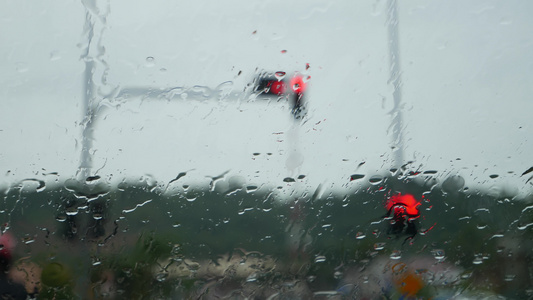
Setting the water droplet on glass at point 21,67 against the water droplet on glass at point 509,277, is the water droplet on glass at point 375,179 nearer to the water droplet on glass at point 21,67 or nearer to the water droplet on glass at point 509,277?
the water droplet on glass at point 509,277

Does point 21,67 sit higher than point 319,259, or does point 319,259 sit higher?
point 21,67

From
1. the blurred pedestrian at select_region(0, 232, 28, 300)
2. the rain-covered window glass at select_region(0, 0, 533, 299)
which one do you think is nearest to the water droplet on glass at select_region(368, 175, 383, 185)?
the rain-covered window glass at select_region(0, 0, 533, 299)

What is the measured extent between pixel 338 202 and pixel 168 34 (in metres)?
1.03

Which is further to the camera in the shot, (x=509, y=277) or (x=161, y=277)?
(x=509, y=277)

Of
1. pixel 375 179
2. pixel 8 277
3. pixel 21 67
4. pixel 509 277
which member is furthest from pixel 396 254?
pixel 21 67

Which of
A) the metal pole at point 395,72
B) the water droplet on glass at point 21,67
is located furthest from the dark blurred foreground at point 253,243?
the water droplet on glass at point 21,67

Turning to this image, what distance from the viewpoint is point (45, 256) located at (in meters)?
2.02

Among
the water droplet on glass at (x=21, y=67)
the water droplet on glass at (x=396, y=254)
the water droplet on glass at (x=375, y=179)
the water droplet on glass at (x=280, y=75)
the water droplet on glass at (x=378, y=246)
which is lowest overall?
the water droplet on glass at (x=396, y=254)

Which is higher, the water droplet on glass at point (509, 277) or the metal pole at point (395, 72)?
the metal pole at point (395, 72)

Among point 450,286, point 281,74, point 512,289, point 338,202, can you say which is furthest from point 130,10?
point 512,289

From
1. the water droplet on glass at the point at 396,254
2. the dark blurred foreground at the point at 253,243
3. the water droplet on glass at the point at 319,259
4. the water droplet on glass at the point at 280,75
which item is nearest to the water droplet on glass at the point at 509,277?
the dark blurred foreground at the point at 253,243

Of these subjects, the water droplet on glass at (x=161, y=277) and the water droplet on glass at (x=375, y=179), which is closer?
the water droplet on glass at (x=161, y=277)

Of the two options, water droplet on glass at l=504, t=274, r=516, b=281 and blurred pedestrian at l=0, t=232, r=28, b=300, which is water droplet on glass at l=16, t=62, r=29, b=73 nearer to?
blurred pedestrian at l=0, t=232, r=28, b=300

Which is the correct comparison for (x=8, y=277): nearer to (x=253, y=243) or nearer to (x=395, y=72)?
(x=253, y=243)
